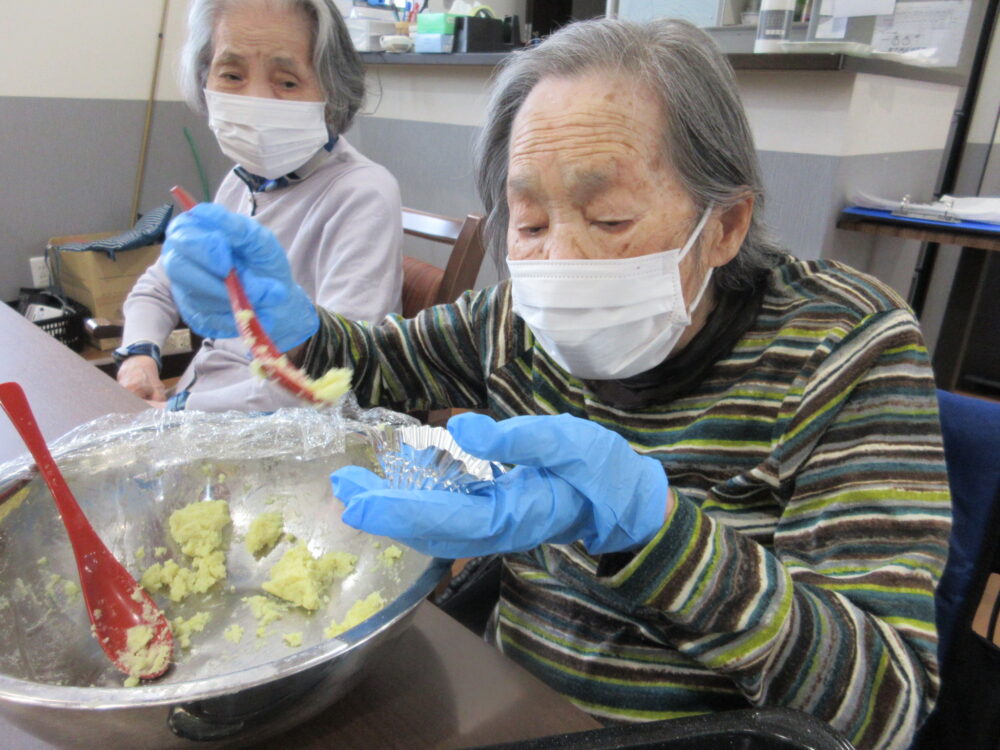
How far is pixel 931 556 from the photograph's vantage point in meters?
0.69

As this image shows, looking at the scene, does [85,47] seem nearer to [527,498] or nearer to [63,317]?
[63,317]

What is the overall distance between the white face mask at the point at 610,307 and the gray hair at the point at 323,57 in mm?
940

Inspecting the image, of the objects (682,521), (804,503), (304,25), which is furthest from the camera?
(304,25)

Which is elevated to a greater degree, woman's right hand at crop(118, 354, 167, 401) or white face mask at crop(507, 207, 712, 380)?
white face mask at crop(507, 207, 712, 380)

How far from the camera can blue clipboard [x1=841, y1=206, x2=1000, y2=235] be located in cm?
189

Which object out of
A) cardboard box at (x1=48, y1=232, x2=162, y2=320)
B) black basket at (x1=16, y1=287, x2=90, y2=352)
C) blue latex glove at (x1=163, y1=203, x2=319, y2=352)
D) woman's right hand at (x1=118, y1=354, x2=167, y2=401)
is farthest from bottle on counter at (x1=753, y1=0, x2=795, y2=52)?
black basket at (x1=16, y1=287, x2=90, y2=352)

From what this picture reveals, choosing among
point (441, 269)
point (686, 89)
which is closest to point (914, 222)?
point (441, 269)

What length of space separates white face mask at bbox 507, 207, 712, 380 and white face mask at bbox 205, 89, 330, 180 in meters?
0.88

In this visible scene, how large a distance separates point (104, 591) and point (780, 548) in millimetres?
734

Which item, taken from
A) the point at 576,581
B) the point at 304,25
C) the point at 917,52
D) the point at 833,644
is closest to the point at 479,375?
the point at 576,581

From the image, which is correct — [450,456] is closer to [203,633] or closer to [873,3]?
[203,633]

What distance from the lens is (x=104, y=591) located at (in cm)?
71

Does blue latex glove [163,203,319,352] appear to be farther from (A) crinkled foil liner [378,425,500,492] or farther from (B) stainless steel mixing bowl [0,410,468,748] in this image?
(A) crinkled foil liner [378,425,500,492]

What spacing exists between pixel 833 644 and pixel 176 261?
0.90 metres
